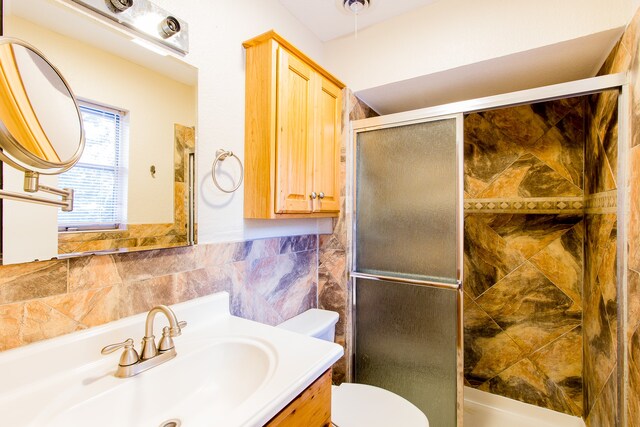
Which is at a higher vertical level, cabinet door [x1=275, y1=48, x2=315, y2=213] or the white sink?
cabinet door [x1=275, y1=48, x2=315, y2=213]

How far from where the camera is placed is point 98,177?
885 mm

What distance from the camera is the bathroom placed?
0.85 m

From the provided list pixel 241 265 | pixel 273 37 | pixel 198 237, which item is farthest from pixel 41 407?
pixel 273 37

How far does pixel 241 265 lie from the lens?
137 cm

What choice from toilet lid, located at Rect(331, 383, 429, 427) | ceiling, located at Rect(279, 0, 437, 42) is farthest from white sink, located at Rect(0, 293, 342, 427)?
ceiling, located at Rect(279, 0, 437, 42)

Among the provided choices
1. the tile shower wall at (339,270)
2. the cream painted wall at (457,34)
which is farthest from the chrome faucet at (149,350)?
the cream painted wall at (457,34)

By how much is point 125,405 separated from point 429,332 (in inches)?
55.8

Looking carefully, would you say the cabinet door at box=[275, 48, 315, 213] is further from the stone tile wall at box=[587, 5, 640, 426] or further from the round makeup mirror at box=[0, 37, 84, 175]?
the stone tile wall at box=[587, 5, 640, 426]

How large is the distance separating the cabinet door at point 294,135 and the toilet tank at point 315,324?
62 cm

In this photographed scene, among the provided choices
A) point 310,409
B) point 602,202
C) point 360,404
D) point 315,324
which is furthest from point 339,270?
point 602,202

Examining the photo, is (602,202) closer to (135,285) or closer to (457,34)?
(457,34)

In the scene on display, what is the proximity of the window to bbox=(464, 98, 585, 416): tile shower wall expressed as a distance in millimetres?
2166

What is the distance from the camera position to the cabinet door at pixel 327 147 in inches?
62.4

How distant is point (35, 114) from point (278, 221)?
1.04 metres
